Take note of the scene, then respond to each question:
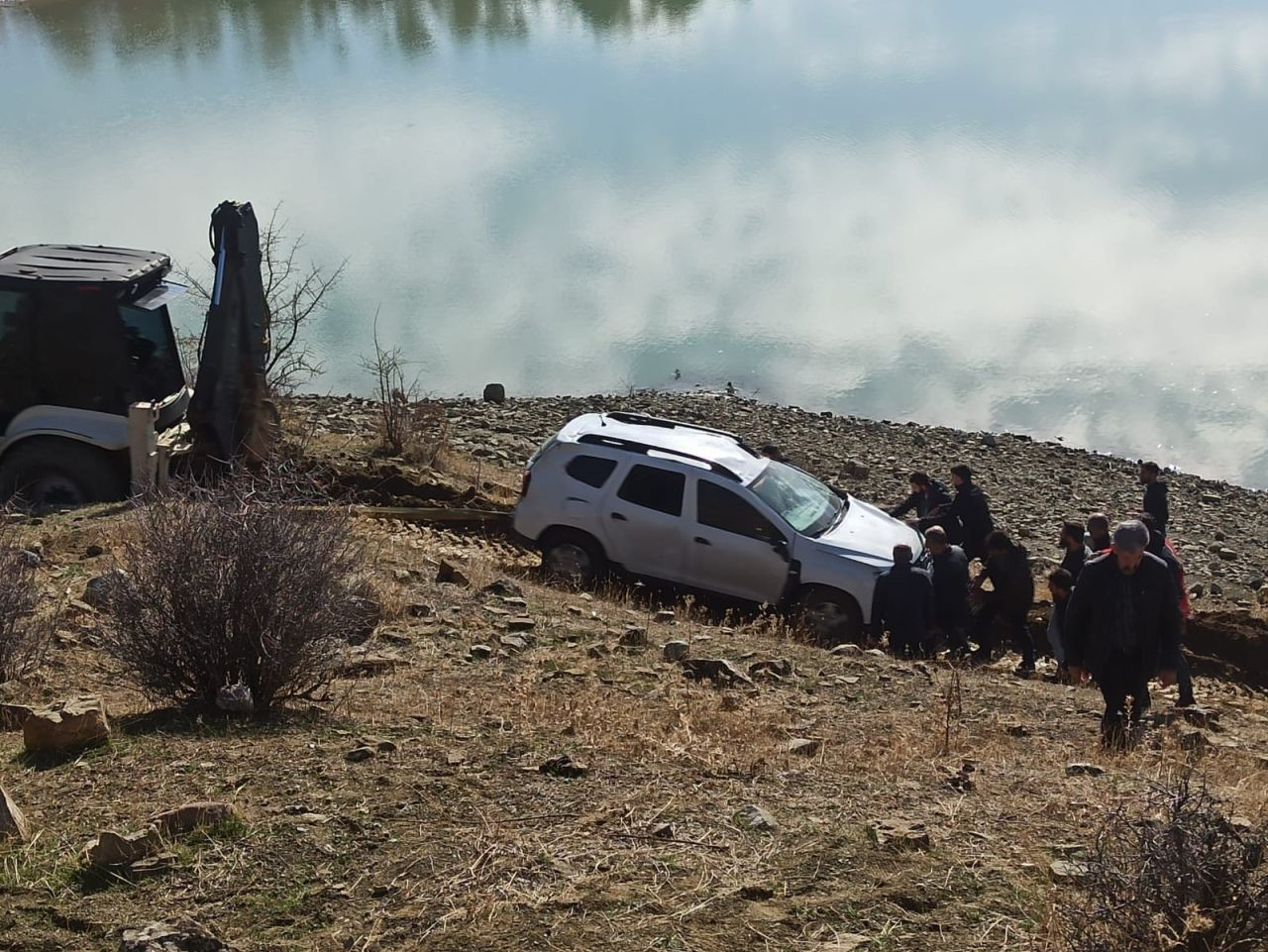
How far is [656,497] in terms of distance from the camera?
41.7 feet

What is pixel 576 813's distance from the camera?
600 cm

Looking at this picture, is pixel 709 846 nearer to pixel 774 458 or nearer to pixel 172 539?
pixel 172 539

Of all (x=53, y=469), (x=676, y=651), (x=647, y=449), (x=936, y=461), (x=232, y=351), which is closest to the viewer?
(x=676, y=651)

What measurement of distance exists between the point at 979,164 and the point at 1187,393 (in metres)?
15.1

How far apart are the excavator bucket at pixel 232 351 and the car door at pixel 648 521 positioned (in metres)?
3.44

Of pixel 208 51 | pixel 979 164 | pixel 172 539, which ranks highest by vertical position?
pixel 208 51

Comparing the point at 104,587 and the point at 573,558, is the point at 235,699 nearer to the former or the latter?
the point at 104,587

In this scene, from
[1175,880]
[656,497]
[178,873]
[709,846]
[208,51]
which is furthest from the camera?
[208,51]

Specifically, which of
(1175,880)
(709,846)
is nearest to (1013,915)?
(1175,880)

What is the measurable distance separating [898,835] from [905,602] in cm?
581

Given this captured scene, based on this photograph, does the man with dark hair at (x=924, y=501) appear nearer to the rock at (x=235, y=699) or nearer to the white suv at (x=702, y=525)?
the white suv at (x=702, y=525)

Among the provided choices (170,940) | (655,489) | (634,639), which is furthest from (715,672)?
(170,940)

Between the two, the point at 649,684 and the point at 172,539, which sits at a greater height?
the point at 172,539

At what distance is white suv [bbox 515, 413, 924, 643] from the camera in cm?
1226
